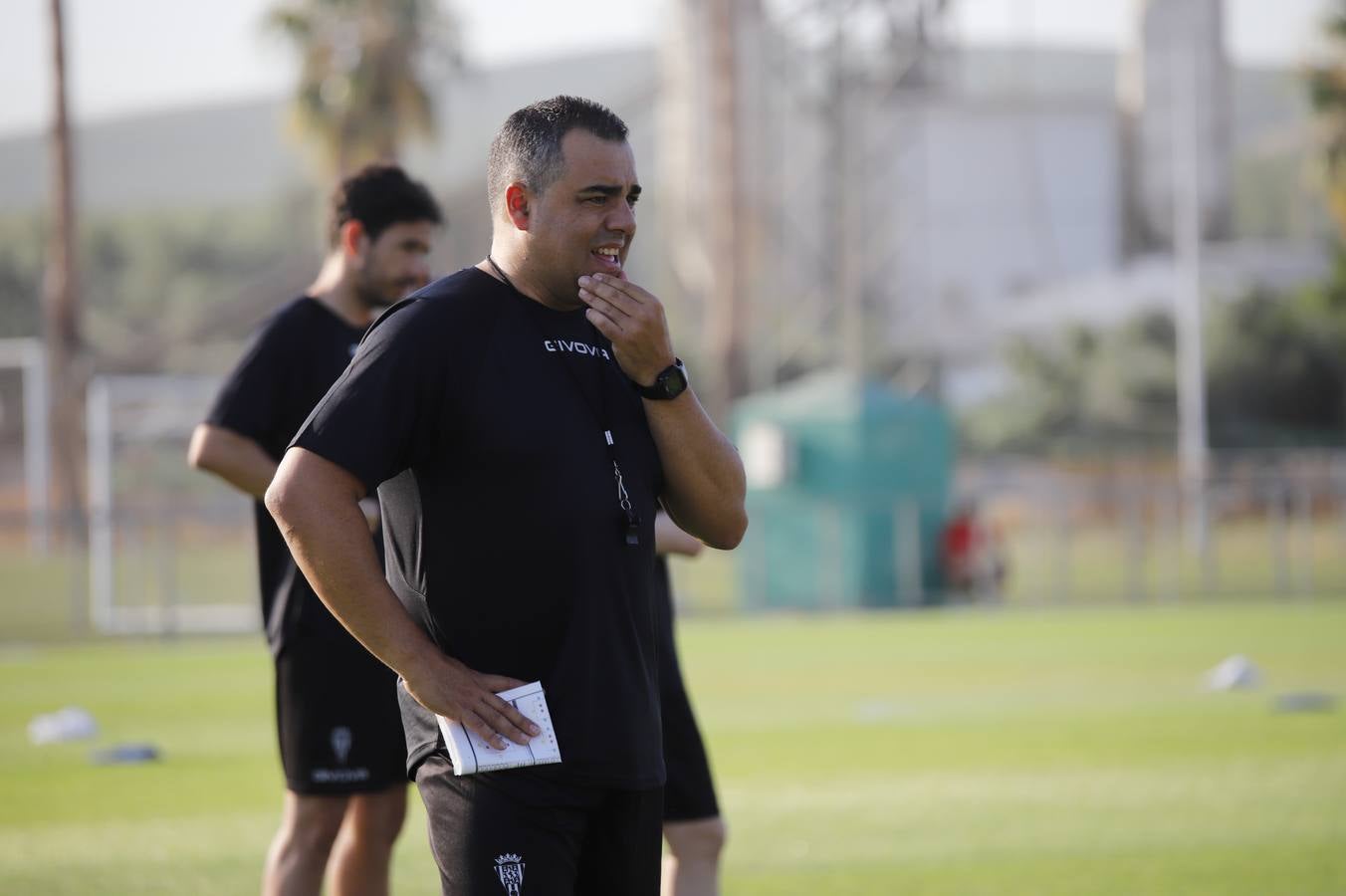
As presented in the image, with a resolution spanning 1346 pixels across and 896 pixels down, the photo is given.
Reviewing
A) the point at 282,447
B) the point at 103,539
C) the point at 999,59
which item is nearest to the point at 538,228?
the point at 282,447

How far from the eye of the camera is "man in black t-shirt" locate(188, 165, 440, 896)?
5902mm

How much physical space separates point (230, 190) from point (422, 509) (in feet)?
602

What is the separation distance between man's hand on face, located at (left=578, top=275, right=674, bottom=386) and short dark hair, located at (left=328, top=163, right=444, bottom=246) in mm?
2352

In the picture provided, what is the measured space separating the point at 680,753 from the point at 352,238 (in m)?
1.99

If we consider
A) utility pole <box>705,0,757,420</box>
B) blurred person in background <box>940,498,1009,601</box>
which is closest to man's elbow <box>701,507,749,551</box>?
blurred person in background <box>940,498,1009,601</box>

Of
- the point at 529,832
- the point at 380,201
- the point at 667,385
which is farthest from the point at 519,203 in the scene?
the point at 380,201

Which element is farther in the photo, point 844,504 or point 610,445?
point 844,504

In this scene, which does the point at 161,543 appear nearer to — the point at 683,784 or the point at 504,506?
the point at 683,784

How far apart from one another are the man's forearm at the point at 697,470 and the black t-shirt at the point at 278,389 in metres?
2.11

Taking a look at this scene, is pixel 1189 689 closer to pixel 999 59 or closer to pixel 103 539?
pixel 103 539

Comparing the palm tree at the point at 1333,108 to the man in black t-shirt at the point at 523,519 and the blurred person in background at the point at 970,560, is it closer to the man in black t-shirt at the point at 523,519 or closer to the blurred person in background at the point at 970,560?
the blurred person in background at the point at 970,560

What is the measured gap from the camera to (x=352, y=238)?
20.3ft

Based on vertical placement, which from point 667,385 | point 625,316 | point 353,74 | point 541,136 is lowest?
point 667,385

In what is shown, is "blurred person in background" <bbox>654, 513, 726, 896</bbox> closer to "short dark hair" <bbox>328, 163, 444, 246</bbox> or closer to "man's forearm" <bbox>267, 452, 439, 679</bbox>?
"short dark hair" <bbox>328, 163, 444, 246</bbox>
